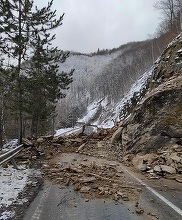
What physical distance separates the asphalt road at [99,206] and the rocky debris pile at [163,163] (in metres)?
1.68

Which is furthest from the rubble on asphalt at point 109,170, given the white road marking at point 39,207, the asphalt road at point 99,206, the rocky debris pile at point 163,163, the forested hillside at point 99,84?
the forested hillside at point 99,84

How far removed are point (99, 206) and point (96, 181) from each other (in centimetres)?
211

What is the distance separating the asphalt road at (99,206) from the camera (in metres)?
5.01

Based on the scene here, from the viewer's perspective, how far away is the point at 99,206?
5664 millimetres

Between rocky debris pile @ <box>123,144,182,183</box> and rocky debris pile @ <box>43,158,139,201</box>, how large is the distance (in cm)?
105

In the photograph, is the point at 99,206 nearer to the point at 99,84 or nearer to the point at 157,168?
the point at 157,168

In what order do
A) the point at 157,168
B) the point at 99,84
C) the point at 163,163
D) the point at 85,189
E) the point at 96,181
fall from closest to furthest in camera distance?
the point at 85,189, the point at 96,181, the point at 157,168, the point at 163,163, the point at 99,84

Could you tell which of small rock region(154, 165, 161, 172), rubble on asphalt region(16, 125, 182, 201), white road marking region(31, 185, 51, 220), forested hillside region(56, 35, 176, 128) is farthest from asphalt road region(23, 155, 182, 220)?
forested hillside region(56, 35, 176, 128)

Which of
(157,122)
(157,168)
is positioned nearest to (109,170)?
(157,168)

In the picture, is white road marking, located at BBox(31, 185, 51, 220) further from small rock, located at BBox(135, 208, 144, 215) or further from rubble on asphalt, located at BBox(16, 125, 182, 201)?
small rock, located at BBox(135, 208, 144, 215)

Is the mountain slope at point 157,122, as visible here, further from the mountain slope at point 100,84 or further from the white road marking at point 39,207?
the mountain slope at point 100,84

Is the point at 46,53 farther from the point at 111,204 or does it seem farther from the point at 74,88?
the point at 74,88

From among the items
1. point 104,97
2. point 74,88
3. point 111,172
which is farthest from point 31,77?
point 74,88

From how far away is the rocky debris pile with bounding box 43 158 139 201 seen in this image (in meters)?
6.54
